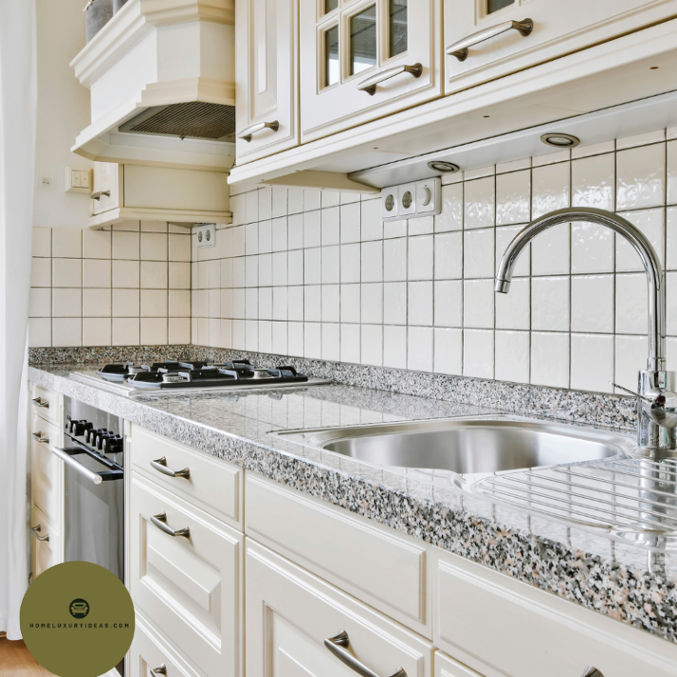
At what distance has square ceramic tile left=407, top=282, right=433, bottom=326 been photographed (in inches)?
72.5

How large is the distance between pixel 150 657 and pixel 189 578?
1.07 ft

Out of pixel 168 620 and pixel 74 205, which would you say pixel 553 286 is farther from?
pixel 74 205

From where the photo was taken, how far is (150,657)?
166cm

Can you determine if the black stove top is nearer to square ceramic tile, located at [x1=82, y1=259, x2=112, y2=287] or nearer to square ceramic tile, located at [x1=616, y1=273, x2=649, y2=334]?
square ceramic tile, located at [x1=82, y1=259, x2=112, y2=287]

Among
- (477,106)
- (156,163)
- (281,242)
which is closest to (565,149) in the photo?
(477,106)

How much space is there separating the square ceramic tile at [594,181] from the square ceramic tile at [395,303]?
56 cm

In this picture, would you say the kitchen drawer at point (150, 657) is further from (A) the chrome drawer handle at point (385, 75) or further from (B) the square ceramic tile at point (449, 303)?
(A) the chrome drawer handle at point (385, 75)

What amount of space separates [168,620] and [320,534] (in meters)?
0.69

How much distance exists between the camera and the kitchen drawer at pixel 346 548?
2.85ft

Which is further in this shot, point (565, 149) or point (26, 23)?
point (26, 23)

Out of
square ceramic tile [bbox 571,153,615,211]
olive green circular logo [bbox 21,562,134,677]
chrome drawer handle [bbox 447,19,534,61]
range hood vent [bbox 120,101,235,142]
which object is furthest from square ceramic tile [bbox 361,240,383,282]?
olive green circular logo [bbox 21,562,134,677]

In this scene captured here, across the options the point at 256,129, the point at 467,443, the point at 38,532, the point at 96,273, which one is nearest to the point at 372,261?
the point at 256,129

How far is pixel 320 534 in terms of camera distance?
103cm

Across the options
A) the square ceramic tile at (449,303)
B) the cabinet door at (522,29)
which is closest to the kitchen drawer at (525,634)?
the cabinet door at (522,29)
